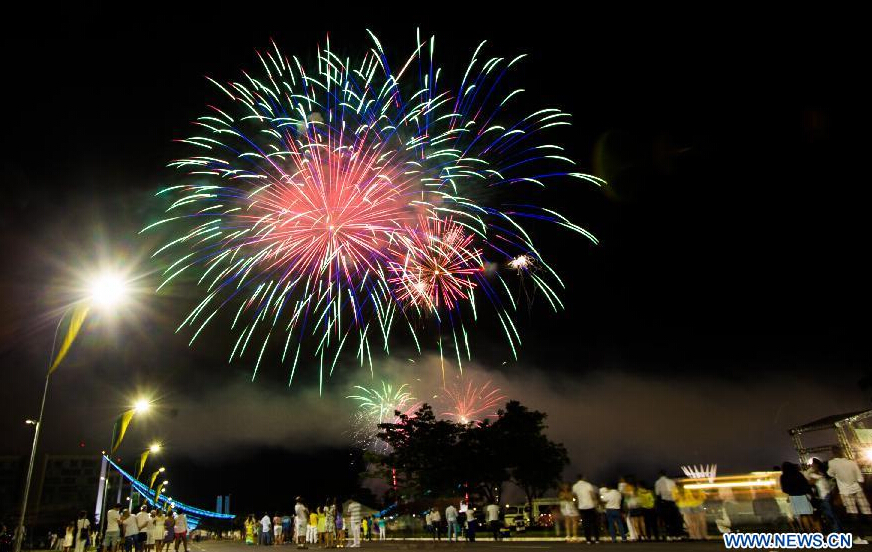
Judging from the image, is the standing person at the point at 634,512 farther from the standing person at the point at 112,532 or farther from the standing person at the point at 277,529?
the standing person at the point at 277,529

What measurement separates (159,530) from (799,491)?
61.4 ft

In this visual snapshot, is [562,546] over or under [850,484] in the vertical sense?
under

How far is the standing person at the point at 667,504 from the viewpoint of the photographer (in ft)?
46.6

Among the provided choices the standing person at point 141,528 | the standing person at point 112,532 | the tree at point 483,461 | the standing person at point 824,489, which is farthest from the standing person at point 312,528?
the tree at point 483,461

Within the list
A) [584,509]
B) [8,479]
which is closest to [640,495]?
[584,509]

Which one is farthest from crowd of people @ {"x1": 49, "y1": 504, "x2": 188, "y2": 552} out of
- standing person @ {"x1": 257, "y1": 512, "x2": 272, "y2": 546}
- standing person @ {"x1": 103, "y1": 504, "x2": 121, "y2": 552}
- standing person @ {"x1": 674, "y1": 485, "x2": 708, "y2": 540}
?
standing person @ {"x1": 674, "y1": 485, "x2": 708, "y2": 540}

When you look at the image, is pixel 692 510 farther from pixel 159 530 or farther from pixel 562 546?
pixel 159 530

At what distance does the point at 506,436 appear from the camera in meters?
46.0

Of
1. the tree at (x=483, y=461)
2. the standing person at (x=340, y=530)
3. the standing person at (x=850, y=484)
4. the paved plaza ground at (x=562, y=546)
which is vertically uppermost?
the tree at (x=483, y=461)

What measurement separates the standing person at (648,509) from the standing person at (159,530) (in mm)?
15205

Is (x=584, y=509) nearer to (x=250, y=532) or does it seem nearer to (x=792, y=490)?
(x=792, y=490)

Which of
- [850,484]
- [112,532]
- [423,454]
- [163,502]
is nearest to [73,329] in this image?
[112,532]

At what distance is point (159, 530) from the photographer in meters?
19.3

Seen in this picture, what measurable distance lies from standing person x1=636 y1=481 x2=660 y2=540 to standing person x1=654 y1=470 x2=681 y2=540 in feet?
0.51
